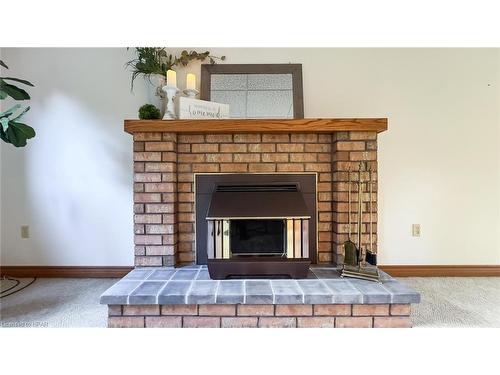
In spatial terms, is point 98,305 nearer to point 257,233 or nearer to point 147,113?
point 257,233

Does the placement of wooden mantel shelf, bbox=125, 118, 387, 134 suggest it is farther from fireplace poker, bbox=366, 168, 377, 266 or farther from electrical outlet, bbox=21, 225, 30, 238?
electrical outlet, bbox=21, 225, 30, 238

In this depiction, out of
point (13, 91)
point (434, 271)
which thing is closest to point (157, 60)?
point (13, 91)

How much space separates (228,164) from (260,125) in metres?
0.37

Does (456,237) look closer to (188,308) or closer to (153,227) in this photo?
(188,308)

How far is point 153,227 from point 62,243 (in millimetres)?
992

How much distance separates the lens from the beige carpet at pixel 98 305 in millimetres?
1558

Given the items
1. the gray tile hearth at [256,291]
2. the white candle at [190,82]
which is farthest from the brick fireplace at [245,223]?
the white candle at [190,82]

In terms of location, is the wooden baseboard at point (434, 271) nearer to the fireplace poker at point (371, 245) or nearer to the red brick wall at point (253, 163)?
the fireplace poker at point (371, 245)

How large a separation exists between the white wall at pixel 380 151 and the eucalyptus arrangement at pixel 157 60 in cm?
12

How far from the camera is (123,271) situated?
7.27 feet

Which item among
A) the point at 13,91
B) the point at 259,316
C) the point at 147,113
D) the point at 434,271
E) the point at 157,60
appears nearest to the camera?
the point at 259,316
